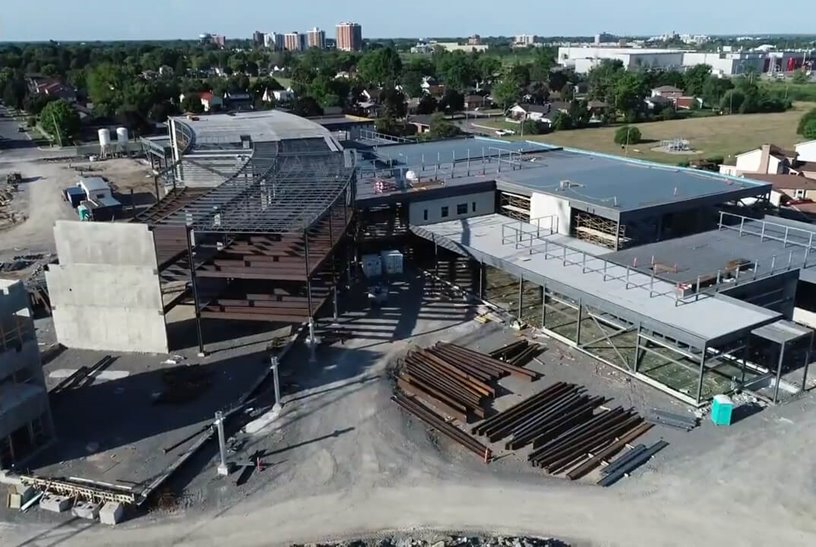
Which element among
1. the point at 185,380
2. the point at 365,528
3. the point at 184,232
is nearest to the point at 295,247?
the point at 184,232

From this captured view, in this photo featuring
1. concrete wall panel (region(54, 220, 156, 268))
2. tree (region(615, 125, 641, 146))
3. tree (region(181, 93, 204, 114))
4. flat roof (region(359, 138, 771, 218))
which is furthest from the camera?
tree (region(181, 93, 204, 114))

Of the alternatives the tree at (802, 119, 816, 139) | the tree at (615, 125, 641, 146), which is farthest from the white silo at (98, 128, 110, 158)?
the tree at (802, 119, 816, 139)

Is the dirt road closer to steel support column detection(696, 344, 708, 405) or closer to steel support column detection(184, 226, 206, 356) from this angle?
steel support column detection(696, 344, 708, 405)

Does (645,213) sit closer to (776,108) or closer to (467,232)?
(467,232)

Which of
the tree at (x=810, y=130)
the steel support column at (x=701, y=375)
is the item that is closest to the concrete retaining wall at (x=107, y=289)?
the steel support column at (x=701, y=375)

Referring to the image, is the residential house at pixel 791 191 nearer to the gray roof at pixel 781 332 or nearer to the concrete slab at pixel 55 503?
the gray roof at pixel 781 332

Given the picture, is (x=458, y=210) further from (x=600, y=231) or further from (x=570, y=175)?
(x=600, y=231)
